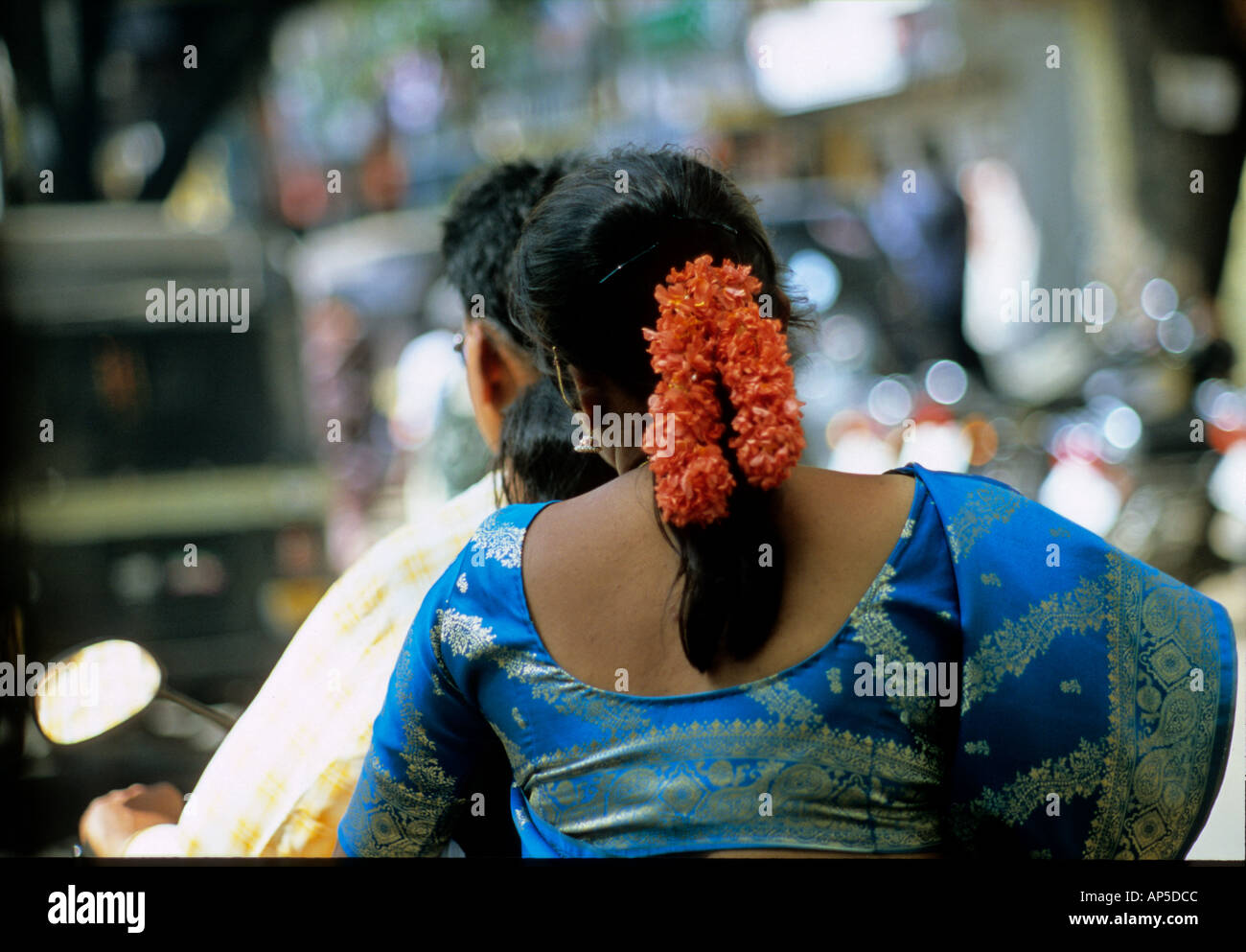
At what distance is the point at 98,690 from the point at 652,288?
1.03 metres

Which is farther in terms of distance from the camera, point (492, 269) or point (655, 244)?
point (492, 269)

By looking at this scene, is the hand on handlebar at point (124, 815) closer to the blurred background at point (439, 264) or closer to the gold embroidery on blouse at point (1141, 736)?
the blurred background at point (439, 264)

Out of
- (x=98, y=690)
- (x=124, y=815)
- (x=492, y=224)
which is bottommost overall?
(x=124, y=815)

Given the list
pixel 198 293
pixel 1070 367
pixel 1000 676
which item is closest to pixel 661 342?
pixel 1000 676

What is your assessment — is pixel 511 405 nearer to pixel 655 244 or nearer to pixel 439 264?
pixel 655 244

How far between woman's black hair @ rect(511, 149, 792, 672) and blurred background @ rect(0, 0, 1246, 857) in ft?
0.94

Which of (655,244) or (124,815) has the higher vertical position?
(655,244)

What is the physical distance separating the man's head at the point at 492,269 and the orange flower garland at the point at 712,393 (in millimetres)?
580

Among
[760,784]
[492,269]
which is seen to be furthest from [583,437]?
[492,269]

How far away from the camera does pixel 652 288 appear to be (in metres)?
1.30

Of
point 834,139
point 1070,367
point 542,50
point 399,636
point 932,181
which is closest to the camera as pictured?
point 399,636

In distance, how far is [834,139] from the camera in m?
11.4

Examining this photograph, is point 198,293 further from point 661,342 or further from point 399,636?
point 661,342
